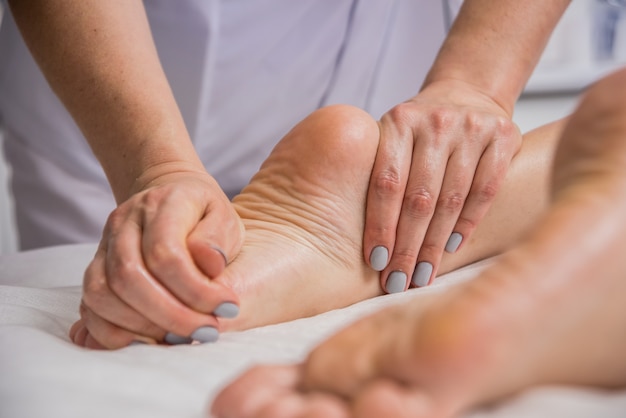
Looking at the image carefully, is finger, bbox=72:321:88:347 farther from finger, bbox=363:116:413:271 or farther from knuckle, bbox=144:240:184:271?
finger, bbox=363:116:413:271

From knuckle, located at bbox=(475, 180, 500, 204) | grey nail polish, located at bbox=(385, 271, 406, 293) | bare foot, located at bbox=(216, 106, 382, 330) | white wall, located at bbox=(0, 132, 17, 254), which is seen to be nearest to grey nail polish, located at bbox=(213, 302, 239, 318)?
bare foot, located at bbox=(216, 106, 382, 330)

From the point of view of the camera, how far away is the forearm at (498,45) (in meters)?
1.05

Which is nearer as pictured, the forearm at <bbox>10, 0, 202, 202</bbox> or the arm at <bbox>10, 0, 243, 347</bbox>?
the arm at <bbox>10, 0, 243, 347</bbox>

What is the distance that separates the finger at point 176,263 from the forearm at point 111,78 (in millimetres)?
184

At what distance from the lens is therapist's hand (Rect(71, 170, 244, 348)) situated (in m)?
0.69

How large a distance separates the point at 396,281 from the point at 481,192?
14 cm

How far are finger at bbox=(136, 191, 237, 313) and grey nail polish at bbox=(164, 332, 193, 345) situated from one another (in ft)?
0.09

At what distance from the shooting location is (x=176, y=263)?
685 mm

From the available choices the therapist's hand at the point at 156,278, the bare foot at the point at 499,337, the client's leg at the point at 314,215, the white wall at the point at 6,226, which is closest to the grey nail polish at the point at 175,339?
the therapist's hand at the point at 156,278

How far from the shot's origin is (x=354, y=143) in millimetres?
856

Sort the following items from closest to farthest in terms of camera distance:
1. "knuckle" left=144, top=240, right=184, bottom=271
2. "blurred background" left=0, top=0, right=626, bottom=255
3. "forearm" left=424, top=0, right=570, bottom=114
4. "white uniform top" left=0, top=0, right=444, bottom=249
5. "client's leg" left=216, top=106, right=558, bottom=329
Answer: "knuckle" left=144, top=240, right=184, bottom=271 < "client's leg" left=216, top=106, right=558, bottom=329 < "forearm" left=424, top=0, right=570, bottom=114 < "white uniform top" left=0, top=0, right=444, bottom=249 < "blurred background" left=0, top=0, right=626, bottom=255

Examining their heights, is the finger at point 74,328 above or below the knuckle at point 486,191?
below

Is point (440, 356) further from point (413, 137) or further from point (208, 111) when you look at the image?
point (208, 111)

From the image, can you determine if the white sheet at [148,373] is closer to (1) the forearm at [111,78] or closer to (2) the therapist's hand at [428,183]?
(2) the therapist's hand at [428,183]
